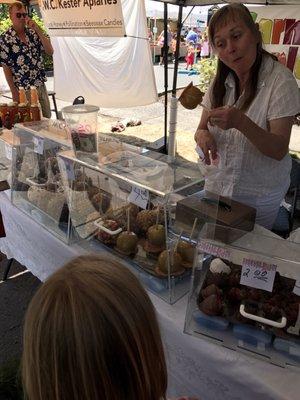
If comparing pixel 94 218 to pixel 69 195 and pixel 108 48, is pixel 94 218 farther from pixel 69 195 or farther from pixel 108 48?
pixel 108 48

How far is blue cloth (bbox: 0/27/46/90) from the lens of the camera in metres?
3.69

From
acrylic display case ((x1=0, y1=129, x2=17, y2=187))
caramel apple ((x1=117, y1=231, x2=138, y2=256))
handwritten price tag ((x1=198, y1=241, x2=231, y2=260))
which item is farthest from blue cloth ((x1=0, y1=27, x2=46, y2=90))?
handwritten price tag ((x1=198, y1=241, x2=231, y2=260))

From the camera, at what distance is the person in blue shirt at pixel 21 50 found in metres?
3.69

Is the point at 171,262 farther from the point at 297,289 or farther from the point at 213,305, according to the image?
the point at 297,289

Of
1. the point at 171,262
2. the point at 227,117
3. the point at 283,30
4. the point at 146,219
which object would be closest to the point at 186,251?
the point at 171,262

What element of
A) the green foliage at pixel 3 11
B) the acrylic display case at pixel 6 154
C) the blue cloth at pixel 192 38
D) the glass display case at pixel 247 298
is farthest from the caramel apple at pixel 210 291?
the blue cloth at pixel 192 38

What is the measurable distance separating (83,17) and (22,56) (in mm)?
789

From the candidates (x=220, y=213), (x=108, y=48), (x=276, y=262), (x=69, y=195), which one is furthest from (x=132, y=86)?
(x=276, y=262)

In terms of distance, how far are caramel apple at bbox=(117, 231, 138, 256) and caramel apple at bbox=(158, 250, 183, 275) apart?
122mm

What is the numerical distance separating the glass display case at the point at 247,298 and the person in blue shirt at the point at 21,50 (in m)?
3.23

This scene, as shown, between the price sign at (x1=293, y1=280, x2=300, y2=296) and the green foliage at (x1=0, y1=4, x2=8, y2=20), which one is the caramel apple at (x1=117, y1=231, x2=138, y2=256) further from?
the green foliage at (x1=0, y1=4, x2=8, y2=20)

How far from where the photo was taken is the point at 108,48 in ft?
16.1

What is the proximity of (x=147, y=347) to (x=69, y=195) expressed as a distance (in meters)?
0.91

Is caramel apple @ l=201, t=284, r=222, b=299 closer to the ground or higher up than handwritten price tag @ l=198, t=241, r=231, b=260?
closer to the ground
